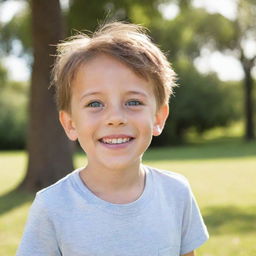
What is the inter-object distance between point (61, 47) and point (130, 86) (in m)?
0.54

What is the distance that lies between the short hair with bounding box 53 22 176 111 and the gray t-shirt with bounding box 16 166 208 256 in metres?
0.43

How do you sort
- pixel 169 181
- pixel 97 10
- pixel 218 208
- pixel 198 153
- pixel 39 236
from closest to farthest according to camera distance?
pixel 39 236, pixel 169 181, pixel 218 208, pixel 97 10, pixel 198 153

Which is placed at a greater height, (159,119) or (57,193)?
(159,119)

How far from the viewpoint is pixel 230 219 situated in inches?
306

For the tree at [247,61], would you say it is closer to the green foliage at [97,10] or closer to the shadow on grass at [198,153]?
the shadow on grass at [198,153]

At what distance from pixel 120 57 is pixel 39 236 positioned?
0.82 metres

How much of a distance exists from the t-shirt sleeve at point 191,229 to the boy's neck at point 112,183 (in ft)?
0.79

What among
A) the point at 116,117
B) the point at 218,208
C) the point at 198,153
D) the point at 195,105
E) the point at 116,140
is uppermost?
the point at 116,117

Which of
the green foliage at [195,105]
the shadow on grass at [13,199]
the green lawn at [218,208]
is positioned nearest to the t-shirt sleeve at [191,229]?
the green lawn at [218,208]

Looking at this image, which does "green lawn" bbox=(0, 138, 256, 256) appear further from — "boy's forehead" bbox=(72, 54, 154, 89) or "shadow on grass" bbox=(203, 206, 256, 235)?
"boy's forehead" bbox=(72, 54, 154, 89)

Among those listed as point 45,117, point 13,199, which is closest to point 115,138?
point 13,199

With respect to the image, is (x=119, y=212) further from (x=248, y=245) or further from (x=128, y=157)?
(x=248, y=245)

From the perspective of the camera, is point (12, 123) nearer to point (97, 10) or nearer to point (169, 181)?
point (97, 10)

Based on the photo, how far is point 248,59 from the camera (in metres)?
36.7
